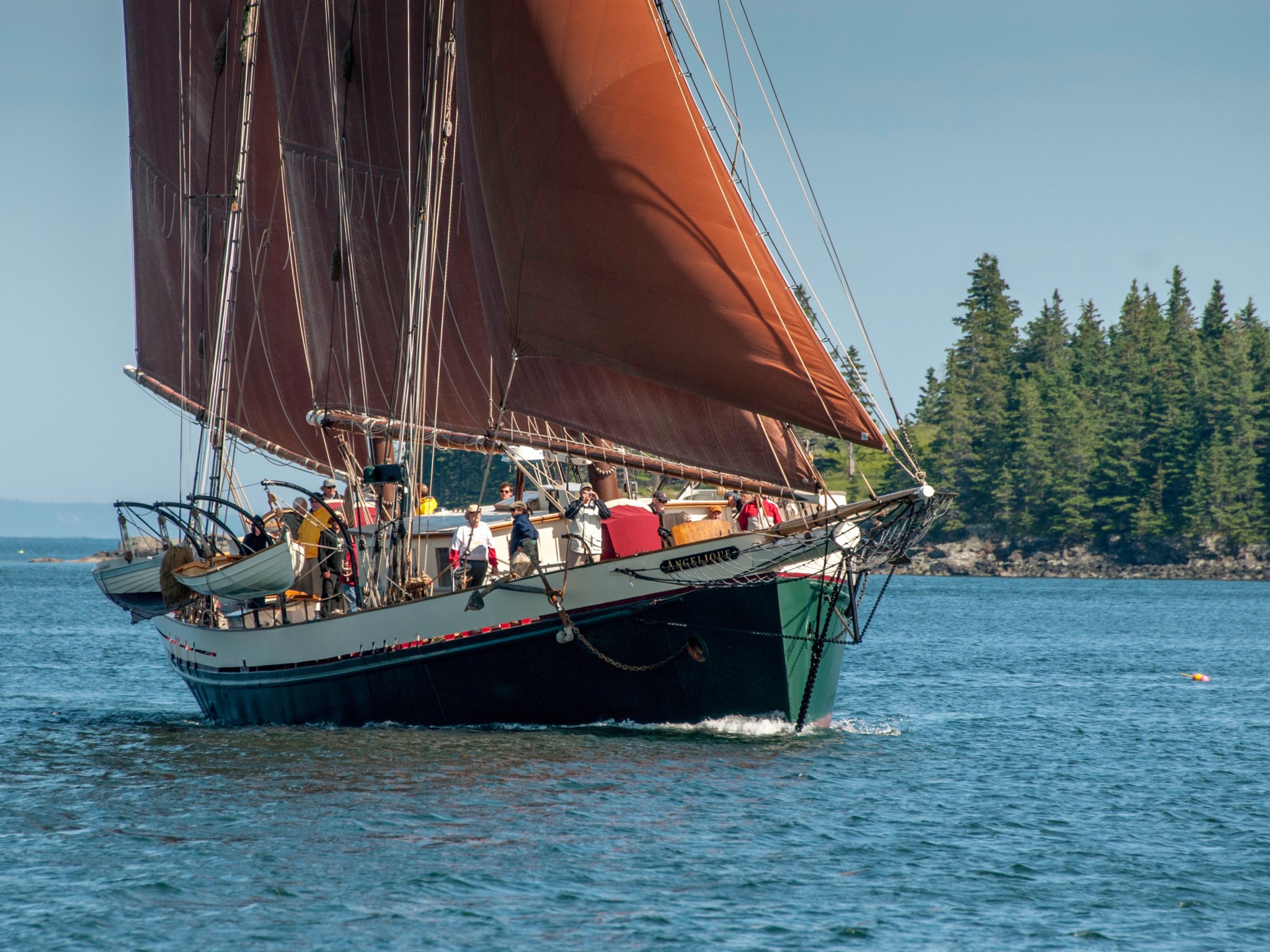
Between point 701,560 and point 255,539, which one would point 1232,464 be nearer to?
point 255,539

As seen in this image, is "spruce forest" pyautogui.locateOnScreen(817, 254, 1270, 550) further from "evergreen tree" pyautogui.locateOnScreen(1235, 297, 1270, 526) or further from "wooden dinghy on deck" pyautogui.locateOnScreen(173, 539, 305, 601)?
"wooden dinghy on deck" pyautogui.locateOnScreen(173, 539, 305, 601)

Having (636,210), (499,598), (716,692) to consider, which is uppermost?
(636,210)

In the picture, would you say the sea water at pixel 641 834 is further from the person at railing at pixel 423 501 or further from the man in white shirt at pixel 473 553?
the person at railing at pixel 423 501

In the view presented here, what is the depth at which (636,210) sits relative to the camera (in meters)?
19.8

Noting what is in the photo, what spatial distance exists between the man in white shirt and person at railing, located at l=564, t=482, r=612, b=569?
1.29 meters

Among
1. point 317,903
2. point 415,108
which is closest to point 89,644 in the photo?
point 415,108

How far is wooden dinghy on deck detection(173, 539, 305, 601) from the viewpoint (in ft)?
76.0

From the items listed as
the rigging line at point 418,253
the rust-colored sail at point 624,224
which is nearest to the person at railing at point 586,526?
the rust-colored sail at point 624,224

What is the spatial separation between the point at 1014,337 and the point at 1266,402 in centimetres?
2932

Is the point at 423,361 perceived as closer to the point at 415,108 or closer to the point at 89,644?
the point at 415,108

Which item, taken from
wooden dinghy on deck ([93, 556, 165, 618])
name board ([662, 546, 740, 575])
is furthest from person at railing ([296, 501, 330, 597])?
name board ([662, 546, 740, 575])

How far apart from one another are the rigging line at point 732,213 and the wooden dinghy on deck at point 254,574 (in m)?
8.75

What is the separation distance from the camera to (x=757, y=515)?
22656mm

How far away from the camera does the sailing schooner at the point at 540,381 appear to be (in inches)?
776
